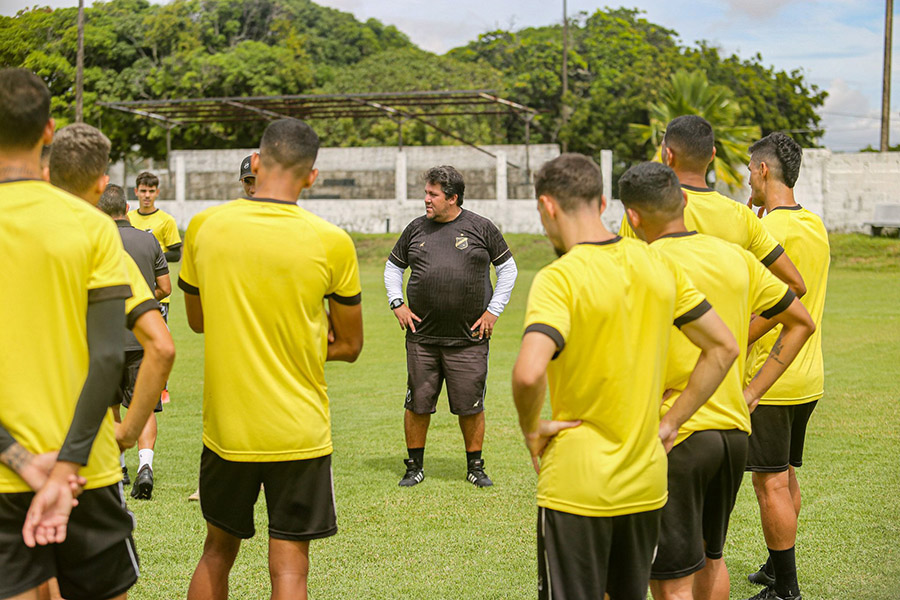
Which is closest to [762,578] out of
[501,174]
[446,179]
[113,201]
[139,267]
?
[446,179]

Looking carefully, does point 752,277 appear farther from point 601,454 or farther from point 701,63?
point 701,63

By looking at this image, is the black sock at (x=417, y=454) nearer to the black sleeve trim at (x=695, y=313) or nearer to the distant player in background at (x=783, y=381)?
the distant player in background at (x=783, y=381)

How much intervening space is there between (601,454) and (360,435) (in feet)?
22.3

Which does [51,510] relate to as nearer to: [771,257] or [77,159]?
[77,159]

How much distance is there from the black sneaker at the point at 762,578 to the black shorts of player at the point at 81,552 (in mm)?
3860

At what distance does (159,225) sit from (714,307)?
735 cm

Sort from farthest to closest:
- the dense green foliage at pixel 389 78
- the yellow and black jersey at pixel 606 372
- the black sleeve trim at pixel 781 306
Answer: the dense green foliage at pixel 389 78 → the black sleeve trim at pixel 781 306 → the yellow and black jersey at pixel 606 372

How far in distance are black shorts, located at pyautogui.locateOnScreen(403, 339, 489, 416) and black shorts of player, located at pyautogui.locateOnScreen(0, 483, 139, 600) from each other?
493cm

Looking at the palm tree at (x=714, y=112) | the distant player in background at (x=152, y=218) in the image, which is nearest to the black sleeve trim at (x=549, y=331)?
A: the distant player in background at (x=152, y=218)

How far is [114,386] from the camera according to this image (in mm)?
3311

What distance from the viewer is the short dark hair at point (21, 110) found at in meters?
3.17

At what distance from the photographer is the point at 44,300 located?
3152 mm

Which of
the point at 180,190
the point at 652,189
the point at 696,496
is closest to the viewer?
the point at 652,189

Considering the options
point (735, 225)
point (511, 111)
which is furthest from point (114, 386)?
point (511, 111)
